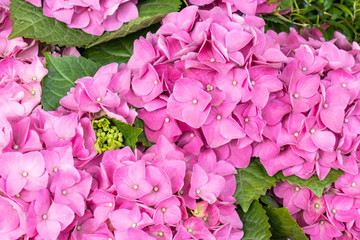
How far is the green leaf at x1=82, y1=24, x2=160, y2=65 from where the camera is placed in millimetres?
1045

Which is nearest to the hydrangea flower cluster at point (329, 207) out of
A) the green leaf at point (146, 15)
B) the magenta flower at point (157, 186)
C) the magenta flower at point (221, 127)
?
the magenta flower at point (221, 127)

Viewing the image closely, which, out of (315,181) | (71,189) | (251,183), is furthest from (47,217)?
(315,181)

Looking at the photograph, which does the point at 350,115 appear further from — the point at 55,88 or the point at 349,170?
the point at 55,88

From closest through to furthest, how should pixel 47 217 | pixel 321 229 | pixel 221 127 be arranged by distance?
pixel 47 217
pixel 221 127
pixel 321 229

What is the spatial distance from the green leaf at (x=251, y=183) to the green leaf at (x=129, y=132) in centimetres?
22

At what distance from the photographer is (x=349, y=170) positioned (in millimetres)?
927

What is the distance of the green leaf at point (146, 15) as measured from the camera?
96 centimetres

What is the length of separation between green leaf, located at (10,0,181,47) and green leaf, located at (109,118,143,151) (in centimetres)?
21

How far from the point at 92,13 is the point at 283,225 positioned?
549 mm

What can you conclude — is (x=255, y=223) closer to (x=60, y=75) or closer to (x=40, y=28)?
(x=60, y=75)

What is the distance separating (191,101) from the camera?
864 mm

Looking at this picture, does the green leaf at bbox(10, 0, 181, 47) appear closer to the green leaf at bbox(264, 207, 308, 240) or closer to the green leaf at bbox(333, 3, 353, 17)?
the green leaf at bbox(333, 3, 353, 17)

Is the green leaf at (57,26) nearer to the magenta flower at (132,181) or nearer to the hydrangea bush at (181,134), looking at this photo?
the hydrangea bush at (181,134)

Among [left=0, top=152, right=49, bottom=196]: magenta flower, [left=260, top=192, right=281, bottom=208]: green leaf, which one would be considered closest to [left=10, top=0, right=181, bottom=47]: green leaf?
[left=0, top=152, right=49, bottom=196]: magenta flower
